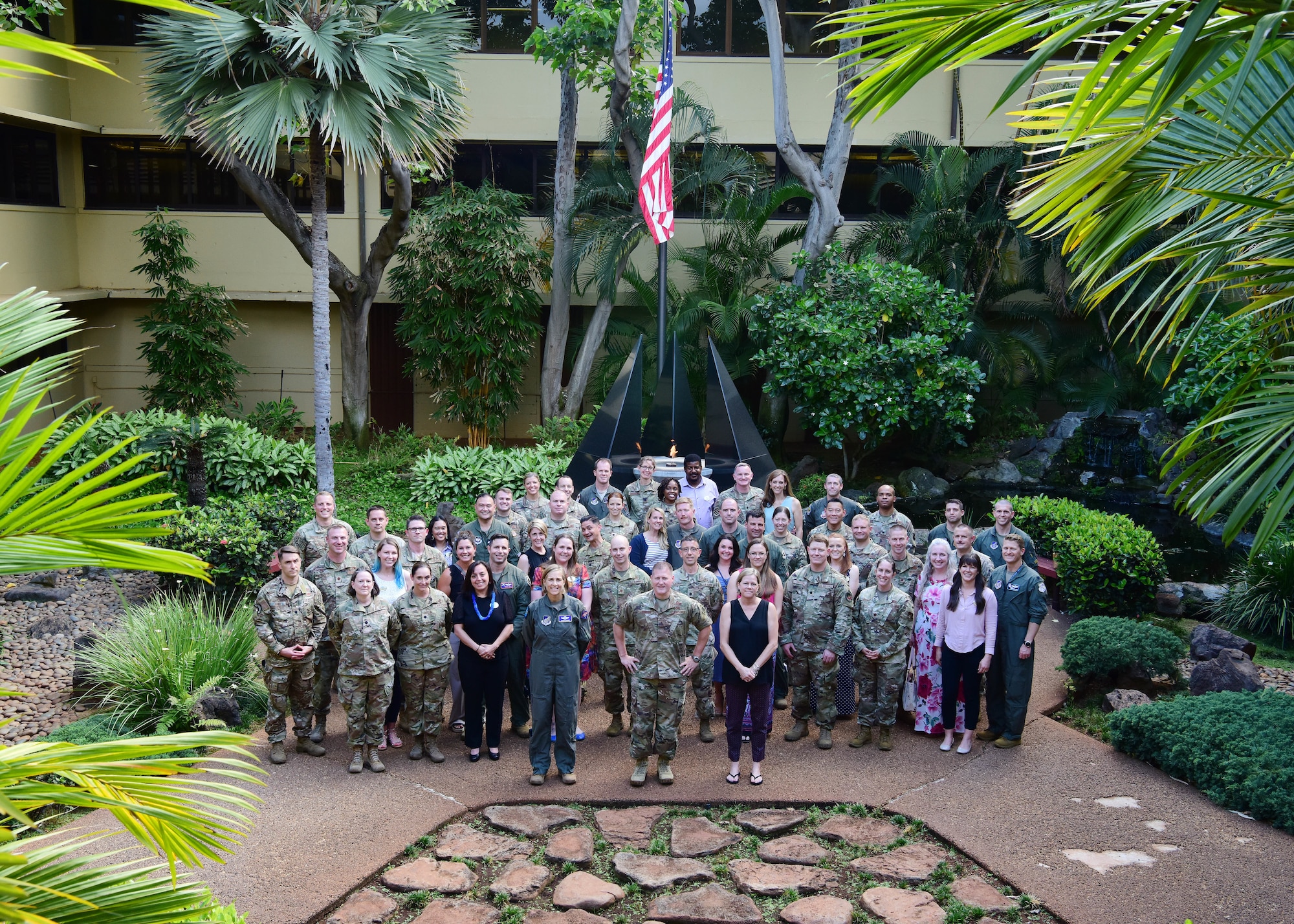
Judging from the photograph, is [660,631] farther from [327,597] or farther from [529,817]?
[327,597]

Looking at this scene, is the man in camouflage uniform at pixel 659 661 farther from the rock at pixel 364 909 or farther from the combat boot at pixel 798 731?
the rock at pixel 364 909

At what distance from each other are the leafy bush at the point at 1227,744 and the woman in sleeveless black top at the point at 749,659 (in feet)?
8.34

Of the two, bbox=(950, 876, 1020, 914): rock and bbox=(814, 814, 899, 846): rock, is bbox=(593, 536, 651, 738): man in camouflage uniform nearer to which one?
bbox=(814, 814, 899, 846): rock

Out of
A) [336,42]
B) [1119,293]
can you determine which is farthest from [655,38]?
[1119,293]

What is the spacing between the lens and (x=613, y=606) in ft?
26.5

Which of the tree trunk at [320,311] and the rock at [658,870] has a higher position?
the tree trunk at [320,311]

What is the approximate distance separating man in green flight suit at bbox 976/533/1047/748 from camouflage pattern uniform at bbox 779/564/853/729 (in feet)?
3.46

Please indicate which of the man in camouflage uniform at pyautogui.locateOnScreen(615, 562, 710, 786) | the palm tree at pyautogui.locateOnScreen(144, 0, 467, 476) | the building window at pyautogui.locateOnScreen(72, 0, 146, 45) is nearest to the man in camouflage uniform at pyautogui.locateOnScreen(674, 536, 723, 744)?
the man in camouflage uniform at pyautogui.locateOnScreen(615, 562, 710, 786)

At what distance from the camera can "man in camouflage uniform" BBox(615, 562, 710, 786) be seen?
23.1 feet

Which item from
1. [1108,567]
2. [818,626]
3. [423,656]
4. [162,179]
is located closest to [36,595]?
[423,656]

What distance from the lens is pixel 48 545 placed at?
2.02 meters

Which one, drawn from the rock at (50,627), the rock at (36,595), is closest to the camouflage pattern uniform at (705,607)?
the rock at (50,627)

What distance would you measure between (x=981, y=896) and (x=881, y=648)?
2125 mm

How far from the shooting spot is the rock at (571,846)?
612 cm
